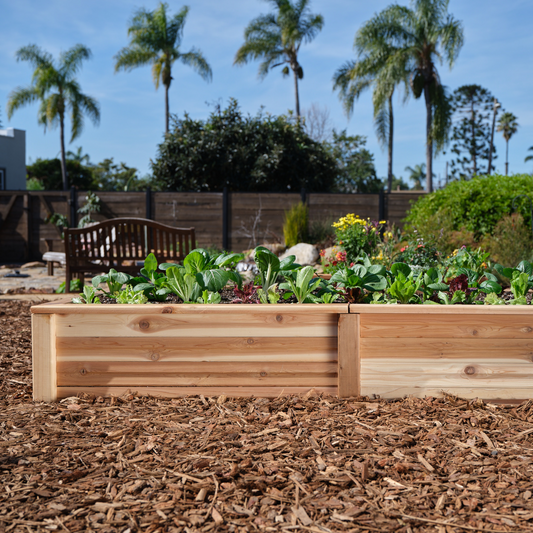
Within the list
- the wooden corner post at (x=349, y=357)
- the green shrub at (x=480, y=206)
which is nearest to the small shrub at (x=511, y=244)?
the green shrub at (x=480, y=206)

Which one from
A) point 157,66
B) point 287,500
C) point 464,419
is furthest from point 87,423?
point 157,66

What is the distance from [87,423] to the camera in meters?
2.11

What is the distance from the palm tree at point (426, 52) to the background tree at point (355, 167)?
443 centimetres

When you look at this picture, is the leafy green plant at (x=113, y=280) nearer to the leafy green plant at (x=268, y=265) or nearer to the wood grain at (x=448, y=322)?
the leafy green plant at (x=268, y=265)

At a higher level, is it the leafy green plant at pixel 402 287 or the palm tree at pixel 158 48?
the palm tree at pixel 158 48

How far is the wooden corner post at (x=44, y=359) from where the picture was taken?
2344 millimetres

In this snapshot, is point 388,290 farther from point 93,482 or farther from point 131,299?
point 93,482

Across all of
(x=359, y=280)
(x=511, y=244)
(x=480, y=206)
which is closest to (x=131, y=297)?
(x=359, y=280)

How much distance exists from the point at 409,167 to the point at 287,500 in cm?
7567

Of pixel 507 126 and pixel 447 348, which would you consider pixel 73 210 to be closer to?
pixel 447 348

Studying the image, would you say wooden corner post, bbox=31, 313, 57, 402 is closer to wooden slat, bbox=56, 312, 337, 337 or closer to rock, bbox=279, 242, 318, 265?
wooden slat, bbox=56, 312, 337, 337

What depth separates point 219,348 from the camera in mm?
2318

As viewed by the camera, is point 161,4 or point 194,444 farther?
point 161,4

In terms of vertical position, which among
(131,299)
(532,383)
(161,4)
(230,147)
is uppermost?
(161,4)
